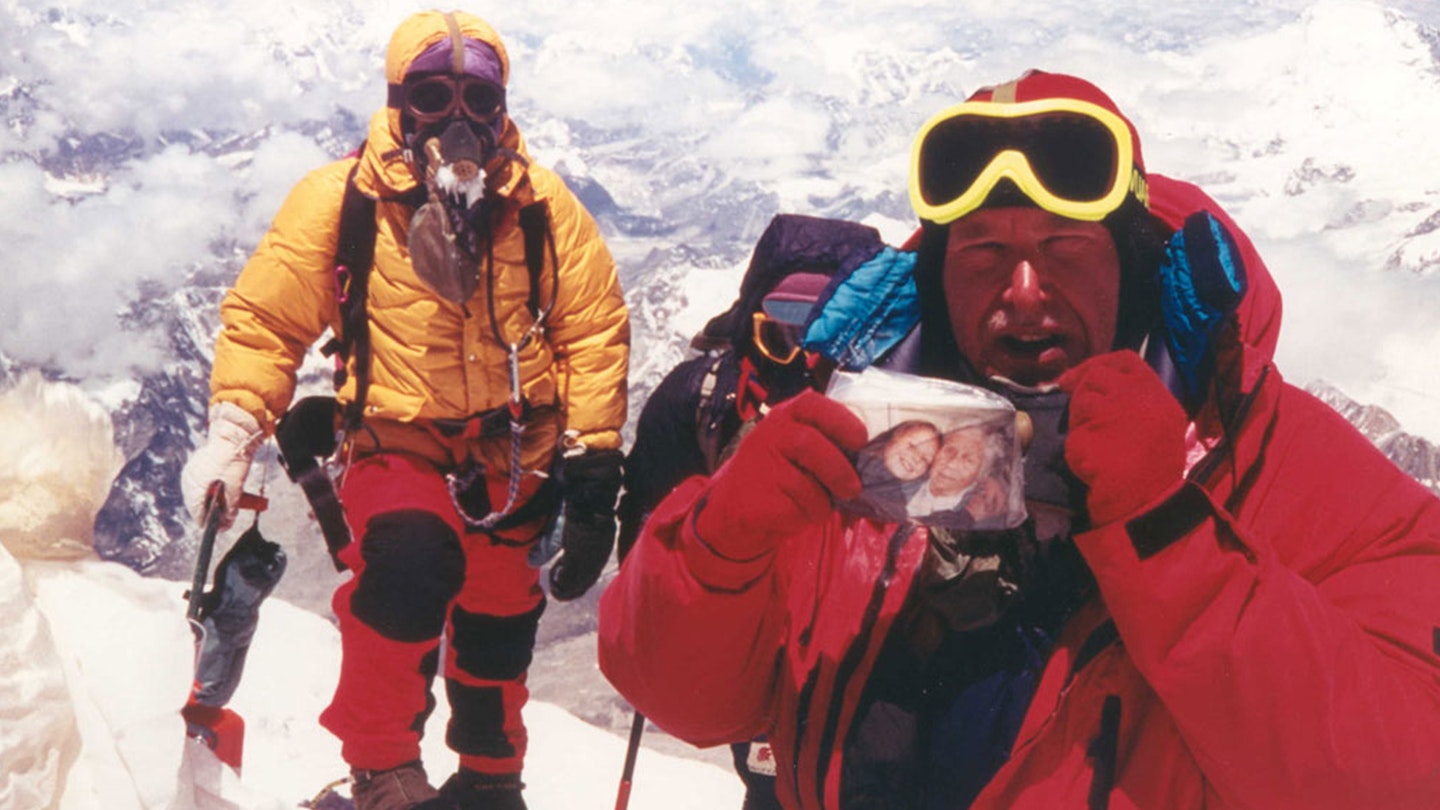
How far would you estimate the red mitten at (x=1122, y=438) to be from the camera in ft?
5.88

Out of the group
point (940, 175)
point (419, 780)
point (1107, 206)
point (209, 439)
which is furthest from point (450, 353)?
point (1107, 206)

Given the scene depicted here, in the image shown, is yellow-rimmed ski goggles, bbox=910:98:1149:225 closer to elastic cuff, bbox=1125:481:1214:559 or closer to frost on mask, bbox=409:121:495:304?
elastic cuff, bbox=1125:481:1214:559

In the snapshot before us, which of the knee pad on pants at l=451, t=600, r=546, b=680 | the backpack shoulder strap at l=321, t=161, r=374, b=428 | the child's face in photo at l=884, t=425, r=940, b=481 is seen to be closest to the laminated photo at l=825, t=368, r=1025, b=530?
the child's face in photo at l=884, t=425, r=940, b=481

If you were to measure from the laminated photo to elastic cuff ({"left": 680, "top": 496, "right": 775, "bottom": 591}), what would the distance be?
1.04ft

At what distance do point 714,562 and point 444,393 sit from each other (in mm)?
3109

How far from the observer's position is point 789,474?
1.89 meters

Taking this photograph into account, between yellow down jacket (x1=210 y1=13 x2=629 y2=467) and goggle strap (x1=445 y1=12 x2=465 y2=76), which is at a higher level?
goggle strap (x1=445 y1=12 x2=465 y2=76)

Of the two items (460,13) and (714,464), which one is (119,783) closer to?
(714,464)

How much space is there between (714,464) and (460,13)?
2760 millimetres

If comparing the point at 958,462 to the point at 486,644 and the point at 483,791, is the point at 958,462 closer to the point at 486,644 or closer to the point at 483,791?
the point at 486,644

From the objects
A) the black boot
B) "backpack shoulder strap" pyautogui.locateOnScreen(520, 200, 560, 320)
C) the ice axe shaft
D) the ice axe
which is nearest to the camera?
the ice axe shaft

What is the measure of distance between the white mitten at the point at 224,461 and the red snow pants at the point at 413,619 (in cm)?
51

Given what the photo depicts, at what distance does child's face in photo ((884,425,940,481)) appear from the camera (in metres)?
1.88

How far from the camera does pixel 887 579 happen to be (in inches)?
92.3
